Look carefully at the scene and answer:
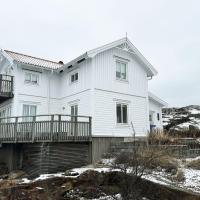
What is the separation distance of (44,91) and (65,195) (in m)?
13.0

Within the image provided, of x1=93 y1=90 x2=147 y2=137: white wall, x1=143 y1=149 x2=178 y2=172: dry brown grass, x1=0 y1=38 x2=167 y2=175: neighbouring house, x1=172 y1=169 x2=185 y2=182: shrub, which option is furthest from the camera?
x1=93 y1=90 x2=147 y2=137: white wall

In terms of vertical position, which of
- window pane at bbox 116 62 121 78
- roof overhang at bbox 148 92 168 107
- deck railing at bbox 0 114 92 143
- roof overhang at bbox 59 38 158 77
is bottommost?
deck railing at bbox 0 114 92 143

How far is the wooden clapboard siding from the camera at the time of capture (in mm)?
16547

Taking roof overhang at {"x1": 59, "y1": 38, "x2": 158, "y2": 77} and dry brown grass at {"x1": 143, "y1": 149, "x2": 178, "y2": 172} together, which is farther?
roof overhang at {"x1": 59, "y1": 38, "x2": 158, "y2": 77}

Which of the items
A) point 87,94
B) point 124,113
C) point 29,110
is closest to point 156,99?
point 124,113

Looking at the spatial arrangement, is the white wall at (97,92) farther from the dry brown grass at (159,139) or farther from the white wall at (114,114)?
the dry brown grass at (159,139)

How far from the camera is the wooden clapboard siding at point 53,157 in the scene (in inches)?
651

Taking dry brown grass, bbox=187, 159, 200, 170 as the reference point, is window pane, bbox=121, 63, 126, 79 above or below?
above

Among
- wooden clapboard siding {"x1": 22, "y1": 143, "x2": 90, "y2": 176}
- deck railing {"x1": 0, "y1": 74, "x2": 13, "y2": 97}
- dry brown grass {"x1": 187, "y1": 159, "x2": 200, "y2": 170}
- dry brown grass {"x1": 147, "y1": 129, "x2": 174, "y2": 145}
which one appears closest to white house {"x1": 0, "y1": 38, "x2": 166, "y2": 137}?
deck railing {"x1": 0, "y1": 74, "x2": 13, "y2": 97}

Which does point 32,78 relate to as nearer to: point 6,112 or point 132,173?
point 6,112

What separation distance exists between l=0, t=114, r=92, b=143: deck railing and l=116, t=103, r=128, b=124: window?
9.87 feet

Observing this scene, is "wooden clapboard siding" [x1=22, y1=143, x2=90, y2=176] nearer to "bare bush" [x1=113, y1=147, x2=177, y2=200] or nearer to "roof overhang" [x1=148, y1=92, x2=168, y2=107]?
"bare bush" [x1=113, y1=147, x2=177, y2=200]

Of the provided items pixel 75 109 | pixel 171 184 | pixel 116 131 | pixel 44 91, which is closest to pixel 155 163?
pixel 171 184

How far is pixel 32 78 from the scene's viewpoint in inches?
933
